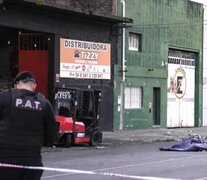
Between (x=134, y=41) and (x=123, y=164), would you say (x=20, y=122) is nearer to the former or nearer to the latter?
(x=123, y=164)

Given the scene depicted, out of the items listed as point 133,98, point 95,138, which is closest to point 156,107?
point 133,98

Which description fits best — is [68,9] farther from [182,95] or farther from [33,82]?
[33,82]

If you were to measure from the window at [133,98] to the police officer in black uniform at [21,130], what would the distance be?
83.7ft

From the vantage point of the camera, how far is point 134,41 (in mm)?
31734

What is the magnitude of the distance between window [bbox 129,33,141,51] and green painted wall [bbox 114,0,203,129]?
236mm

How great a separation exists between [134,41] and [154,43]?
1773 millimetres

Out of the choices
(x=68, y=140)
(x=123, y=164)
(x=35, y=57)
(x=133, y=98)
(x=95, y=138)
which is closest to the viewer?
(x=123, y=164)

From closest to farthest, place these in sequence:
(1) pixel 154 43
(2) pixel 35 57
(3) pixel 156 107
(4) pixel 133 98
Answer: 1. (2) pixel 35 57
2. (4) pixel 133 98
3. (1) pixel 154 43
4. (3) pixel 156 107

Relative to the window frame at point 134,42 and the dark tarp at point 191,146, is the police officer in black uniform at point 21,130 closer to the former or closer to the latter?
the dark tarp at point 191,146

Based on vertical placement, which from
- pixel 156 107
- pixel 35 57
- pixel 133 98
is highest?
pixel 35 57

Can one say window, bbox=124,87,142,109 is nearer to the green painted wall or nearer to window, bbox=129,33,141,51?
the green painted wall

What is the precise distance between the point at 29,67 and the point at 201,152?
983cm

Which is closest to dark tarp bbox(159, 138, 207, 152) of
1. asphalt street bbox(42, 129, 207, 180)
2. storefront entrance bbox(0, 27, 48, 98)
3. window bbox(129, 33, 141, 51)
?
asphalt street bbox(42, 129, 207, 180)

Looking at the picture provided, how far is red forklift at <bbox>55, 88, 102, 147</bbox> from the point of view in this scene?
20672mm
